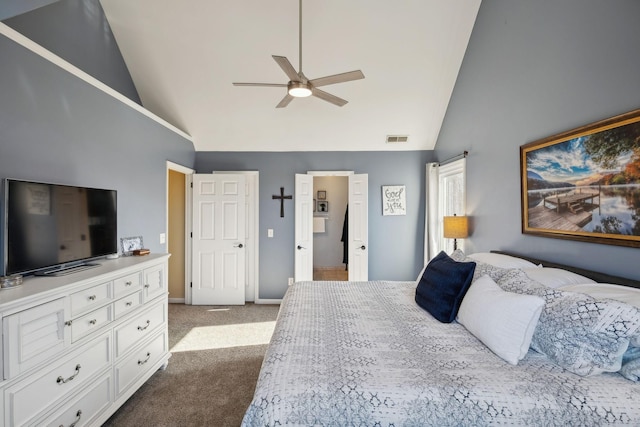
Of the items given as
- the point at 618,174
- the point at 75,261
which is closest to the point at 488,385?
the point at 618,174

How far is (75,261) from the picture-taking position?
2047mm

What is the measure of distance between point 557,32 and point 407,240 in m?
3.10

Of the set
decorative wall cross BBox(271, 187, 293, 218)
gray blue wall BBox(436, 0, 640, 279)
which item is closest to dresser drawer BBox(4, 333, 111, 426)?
decorative wall cross BBox(271, 187, 293, 218)

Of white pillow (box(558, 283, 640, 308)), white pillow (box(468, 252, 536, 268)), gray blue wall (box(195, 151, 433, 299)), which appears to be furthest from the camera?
gray blue wall (box(195, 151, 433, 299))

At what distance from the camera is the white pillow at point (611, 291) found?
131cm

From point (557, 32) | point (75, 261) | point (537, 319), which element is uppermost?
point (557, 32)

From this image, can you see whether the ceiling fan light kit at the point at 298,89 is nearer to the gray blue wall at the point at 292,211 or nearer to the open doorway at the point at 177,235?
the gray blue wall at the point at 292,211

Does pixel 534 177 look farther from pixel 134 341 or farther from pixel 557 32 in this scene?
pixel 134 341

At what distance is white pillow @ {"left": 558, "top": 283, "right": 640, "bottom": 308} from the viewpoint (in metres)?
1.31

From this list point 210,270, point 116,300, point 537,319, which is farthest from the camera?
point 210,270

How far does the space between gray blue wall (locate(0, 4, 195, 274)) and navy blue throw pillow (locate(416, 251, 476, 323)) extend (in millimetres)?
2707

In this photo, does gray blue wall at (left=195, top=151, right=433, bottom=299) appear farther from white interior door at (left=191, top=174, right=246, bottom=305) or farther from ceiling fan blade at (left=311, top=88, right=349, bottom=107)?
ceiling fan blade at (left=311, top=88, right=349, bottom=107)

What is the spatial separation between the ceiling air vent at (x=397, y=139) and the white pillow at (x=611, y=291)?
125 inches

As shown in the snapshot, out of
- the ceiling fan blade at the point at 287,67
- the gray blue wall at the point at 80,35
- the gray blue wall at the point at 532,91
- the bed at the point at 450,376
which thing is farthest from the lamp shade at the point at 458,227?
the gray blue wall at the point at 80,35
